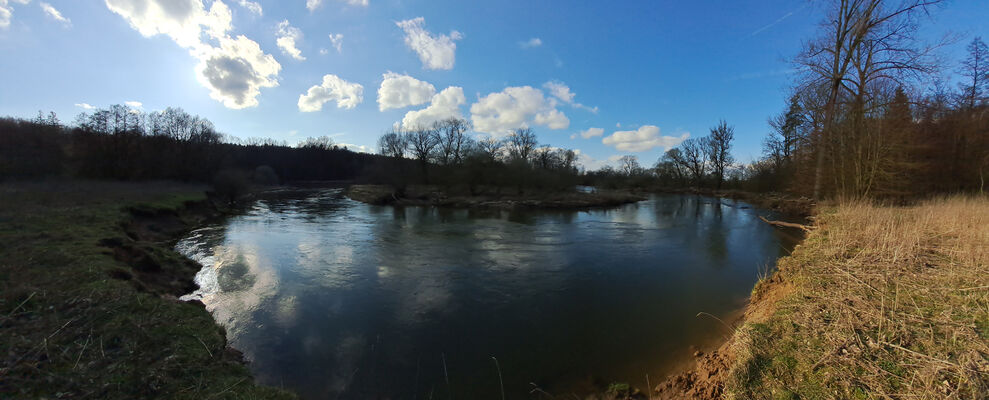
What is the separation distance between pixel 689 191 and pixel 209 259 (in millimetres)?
54343

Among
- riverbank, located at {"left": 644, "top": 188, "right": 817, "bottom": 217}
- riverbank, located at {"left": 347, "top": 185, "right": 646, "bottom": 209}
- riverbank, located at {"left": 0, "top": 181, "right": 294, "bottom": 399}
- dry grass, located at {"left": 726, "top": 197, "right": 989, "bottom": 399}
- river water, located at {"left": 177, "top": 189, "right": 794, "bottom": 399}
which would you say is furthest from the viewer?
riverbank, located at {"left": 347, "top": 185, "right": 646, "bottom": 209}

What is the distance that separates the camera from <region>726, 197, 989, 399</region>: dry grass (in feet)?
9.05

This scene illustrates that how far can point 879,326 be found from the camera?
3457 millimetres

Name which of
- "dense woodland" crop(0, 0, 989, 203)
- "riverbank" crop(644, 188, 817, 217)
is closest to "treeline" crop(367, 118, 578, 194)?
"dense woodland" crop(0, 0, 989, 203)

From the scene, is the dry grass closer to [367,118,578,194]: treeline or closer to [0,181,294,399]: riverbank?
[0,181,294,399]: riverbank

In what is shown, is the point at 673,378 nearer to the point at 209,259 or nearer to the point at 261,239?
the point at 209,259

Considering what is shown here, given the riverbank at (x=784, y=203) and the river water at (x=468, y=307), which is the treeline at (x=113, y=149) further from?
the riverbank at (x=784, y=203)

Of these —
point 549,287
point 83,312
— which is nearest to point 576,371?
point 549,287

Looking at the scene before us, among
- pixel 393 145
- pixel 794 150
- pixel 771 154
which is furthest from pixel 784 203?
pixel 393 145

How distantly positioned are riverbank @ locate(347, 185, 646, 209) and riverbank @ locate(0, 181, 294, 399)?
2452 centimetres

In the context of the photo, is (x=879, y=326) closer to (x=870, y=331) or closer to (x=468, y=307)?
(x=870, y=331)

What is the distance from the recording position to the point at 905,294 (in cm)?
421

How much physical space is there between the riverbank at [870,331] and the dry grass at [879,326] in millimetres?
10

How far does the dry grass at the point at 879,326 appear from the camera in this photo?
2.76 m
